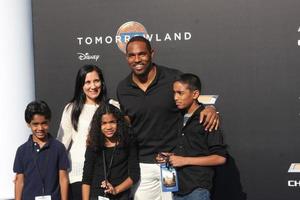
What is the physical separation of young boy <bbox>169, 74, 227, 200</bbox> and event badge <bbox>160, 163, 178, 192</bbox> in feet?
0.09

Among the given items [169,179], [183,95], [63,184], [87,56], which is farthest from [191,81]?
[87,56]

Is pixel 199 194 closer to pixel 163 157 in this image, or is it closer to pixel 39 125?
pixel 163 157

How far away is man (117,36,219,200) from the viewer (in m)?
2.96

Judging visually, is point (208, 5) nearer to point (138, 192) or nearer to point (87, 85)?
point (87, 85)

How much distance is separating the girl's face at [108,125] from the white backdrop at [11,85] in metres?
1.16

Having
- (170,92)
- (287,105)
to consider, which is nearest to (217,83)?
(287,105)

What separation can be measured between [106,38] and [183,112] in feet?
4.13

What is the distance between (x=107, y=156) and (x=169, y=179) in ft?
1.30

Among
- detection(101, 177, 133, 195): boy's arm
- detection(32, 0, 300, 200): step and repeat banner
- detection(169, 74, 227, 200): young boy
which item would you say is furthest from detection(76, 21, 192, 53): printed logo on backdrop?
detection(101, 177, 133, 195): boy's arm

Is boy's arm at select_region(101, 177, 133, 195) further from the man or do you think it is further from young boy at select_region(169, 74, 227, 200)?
young boy at select_region(169, 74, 227, 200)

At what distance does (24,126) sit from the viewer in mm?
3787

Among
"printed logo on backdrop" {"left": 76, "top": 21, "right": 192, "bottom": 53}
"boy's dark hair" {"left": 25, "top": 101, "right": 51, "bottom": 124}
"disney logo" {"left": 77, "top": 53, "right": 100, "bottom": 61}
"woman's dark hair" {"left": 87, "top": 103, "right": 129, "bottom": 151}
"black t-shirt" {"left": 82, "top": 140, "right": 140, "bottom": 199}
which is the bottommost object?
"black t-shirt" {"left": 82, "top": 140, "right": 140, "bottom": 199}

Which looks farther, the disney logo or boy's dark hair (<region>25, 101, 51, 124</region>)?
the disney logo

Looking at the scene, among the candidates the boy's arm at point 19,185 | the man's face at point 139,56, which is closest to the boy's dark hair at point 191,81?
the man's face at point 139,56
